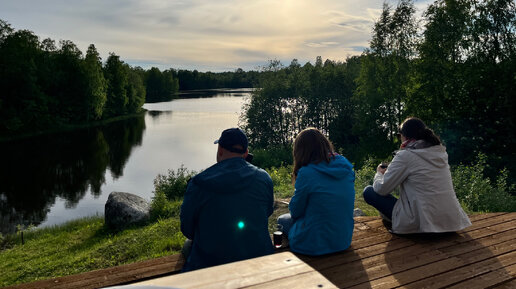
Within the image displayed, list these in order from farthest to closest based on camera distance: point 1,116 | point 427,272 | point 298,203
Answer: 1. point 1,116
2. point 298,203
3. point 427,272

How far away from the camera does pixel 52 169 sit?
2403 centimetres

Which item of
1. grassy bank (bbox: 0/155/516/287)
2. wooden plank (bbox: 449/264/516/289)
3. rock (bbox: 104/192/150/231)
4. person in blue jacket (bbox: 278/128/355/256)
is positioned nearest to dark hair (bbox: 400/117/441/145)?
person in blue jacket (bbox: 278/128/355/256)

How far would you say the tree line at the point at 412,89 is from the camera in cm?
1685

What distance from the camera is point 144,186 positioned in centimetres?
1978

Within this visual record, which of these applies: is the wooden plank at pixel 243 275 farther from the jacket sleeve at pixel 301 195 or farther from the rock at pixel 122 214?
the rock at pixel 122 214

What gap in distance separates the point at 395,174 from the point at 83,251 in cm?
680

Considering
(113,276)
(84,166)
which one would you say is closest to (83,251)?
(113,276)

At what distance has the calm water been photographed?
16.2 metres

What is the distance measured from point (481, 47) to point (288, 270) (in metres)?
22.9

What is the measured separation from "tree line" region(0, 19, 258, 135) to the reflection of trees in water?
10.4 ft

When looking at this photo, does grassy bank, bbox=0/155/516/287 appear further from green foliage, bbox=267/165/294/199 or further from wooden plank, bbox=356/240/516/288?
wooden plank, bbox=356/240/516/288

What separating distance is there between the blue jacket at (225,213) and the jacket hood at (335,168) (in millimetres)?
712

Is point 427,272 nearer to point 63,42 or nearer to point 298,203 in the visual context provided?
point 298,203

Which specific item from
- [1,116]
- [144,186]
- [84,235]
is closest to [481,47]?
[144,186]
